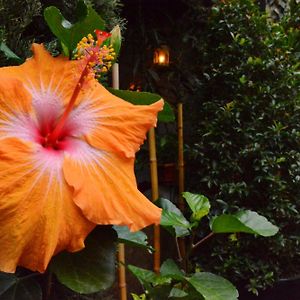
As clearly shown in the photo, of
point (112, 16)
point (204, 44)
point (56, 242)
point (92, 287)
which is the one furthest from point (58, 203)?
point (204, 44)

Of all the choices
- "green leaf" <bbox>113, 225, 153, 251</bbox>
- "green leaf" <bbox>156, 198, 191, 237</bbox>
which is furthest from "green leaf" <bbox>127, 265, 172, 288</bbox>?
"green leaf" <bbox>113, 225, 153, 251</bbox>

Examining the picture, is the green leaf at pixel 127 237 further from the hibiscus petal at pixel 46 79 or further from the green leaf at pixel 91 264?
the hibiscus petal at pixel 46 79

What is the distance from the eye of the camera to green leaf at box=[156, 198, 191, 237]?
3.80ft

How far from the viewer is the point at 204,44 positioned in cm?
279

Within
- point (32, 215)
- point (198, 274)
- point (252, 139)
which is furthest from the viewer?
point (252, 139)

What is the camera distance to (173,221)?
1172 millimetres

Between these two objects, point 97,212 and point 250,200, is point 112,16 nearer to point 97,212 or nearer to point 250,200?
point 97,212

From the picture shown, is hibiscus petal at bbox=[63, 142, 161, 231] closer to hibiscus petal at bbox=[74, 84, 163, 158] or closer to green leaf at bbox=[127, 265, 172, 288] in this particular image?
hibiscus petal at bbox=[74, 84, 163, 158]

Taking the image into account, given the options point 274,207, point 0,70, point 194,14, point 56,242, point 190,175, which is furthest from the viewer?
point 194,14

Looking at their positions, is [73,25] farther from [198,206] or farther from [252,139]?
[252,139]

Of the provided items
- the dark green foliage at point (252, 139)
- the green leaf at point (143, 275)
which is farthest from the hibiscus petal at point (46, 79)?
the dark green foliage at point (252, 139)

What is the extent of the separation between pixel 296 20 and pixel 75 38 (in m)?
2.35

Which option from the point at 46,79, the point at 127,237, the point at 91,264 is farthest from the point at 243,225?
the point at 46,79

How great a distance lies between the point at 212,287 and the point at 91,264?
46 centimetres
